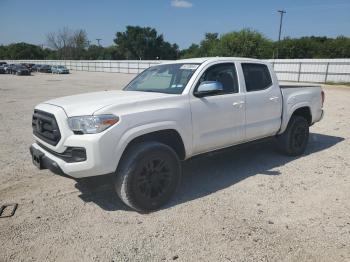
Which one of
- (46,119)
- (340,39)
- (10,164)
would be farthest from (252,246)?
(340,39)

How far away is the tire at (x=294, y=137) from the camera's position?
6.40m

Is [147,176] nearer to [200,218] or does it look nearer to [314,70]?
[200,218]

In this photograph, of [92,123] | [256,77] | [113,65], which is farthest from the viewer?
[113,65]

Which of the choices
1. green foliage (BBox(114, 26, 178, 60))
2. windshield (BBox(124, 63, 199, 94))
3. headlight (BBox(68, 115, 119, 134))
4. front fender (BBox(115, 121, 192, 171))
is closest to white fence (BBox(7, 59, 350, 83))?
windshield (BBox(124, 63, 199, 94))

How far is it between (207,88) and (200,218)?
5.41 ft

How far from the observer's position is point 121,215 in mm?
4176

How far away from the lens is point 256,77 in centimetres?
572

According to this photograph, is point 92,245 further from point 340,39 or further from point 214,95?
point 340,39

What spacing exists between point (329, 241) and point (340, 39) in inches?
2472

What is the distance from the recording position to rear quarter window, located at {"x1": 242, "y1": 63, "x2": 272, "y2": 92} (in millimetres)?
5516

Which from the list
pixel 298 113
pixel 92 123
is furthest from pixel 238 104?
pixel 92 123

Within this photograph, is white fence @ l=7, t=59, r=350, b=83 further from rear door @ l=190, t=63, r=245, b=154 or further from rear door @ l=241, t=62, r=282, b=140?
rear door @ l=190, t=63, r=245, b=154

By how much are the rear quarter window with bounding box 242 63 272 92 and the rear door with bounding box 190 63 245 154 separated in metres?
0.29

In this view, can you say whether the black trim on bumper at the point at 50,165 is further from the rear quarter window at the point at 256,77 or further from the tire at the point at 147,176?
the rear quarter window at the point at 256,77
